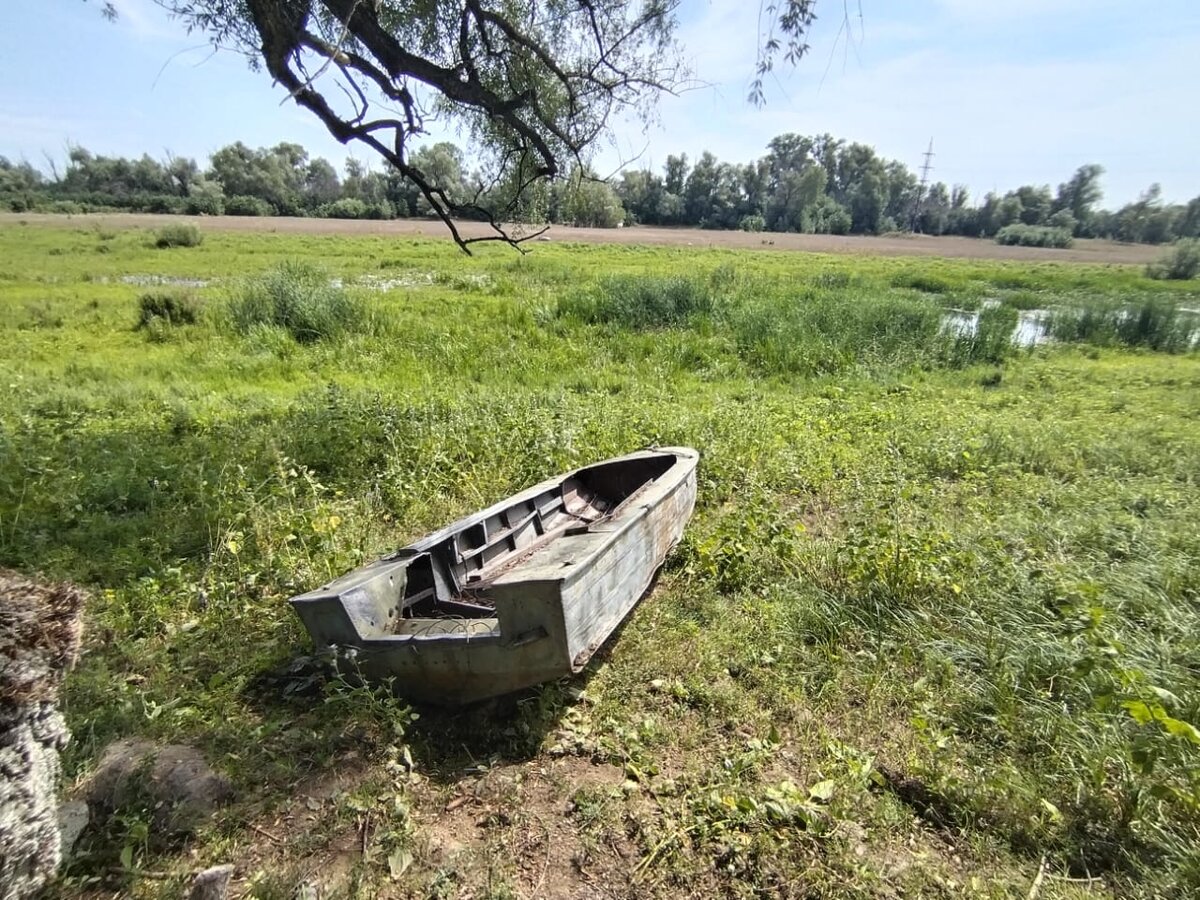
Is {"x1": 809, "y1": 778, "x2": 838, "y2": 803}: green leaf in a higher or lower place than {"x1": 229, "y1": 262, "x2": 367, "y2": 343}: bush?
lower

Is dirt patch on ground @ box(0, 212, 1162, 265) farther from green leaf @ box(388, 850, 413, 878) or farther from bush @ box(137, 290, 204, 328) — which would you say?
green leaf @ box(388, 850, 413, 878)

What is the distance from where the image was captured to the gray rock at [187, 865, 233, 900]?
2.28 meters

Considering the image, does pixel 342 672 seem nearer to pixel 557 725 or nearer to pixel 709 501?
pixel 557 725

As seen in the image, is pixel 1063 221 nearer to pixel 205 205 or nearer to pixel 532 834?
pixel 205 205

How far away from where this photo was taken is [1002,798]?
9.53ft

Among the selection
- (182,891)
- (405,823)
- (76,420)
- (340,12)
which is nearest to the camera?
(182,891)

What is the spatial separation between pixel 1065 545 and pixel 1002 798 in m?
3.05

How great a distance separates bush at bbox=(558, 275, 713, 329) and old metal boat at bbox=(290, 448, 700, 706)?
32.8 feet

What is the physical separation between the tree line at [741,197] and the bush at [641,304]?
38.0 metres

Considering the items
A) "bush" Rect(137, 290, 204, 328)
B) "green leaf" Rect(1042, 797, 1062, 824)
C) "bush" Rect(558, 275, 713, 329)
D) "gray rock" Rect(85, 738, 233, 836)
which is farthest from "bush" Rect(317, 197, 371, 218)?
"green leaf" Rect(1042, 797, 1062, 824)

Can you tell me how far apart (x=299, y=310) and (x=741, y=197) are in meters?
70.2

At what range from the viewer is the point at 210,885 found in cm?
229

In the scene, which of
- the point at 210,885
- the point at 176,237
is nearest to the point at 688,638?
the point at 210,885

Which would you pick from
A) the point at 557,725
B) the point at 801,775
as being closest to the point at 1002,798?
the point at 801,775
